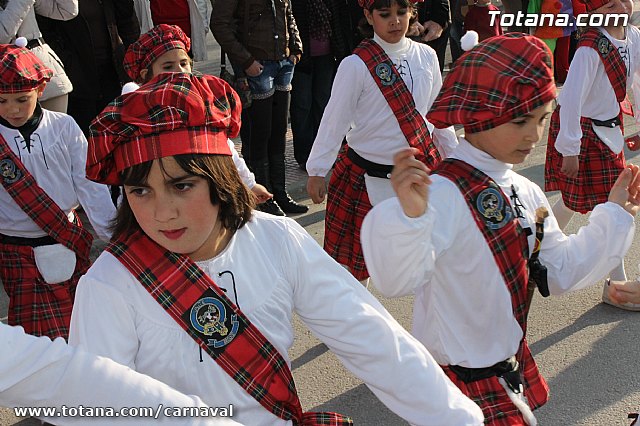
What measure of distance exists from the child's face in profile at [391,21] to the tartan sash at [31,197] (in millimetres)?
1920

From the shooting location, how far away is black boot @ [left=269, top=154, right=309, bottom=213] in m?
6.57

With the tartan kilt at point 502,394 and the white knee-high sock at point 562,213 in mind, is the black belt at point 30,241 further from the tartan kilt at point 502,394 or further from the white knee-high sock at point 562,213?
the white knee-high sock at point 562,213

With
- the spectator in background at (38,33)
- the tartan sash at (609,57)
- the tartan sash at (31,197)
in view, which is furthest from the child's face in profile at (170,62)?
the tartan sash at (609,57)

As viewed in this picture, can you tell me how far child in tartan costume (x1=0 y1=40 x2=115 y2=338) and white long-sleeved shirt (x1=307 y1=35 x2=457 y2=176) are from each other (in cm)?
119

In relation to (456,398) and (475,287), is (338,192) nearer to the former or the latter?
(475,287)

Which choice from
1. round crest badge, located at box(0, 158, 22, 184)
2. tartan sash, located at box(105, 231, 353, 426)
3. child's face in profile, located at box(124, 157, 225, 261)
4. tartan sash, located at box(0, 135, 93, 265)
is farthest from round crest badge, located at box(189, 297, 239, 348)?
round crest badge, located at box(0, 158, 22, 184)

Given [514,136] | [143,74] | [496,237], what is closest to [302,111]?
[143,74]

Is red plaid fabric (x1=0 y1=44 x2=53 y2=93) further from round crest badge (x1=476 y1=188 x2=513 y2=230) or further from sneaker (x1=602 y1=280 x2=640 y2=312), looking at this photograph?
sneaker (x1=602 y1=280 x2=640 y2=312)

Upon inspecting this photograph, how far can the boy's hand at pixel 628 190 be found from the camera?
2.61m

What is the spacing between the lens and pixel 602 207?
2.62 m

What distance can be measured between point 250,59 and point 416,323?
386 centimetres

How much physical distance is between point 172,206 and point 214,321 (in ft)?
0.99

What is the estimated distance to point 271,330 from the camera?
213cm

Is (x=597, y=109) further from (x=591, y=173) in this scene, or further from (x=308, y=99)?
(x=308, y=99)
